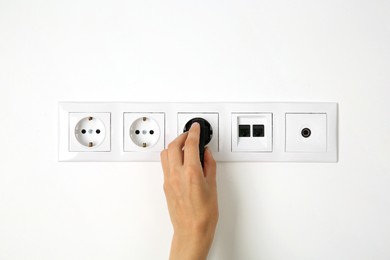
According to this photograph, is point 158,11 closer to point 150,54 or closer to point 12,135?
point 150,54

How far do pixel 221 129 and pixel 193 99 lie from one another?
0.23ft

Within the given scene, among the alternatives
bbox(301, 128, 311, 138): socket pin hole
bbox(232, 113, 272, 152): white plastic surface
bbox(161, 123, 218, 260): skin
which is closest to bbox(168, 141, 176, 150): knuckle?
bbox(161, 123, 218, 260): skin

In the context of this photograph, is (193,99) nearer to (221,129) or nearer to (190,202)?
(221,129)

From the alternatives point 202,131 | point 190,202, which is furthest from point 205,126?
point 190,202

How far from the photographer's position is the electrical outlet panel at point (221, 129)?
0.44 m

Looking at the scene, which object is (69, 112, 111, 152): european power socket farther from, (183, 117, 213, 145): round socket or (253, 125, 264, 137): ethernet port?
(253, 125, 264, 137): ethernet port

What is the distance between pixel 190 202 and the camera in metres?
0.37

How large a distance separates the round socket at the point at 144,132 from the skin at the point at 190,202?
0.20 ft

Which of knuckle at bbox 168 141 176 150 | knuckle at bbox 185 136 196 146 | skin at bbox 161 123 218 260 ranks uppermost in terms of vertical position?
knuckle at bbox 185 136 196 146

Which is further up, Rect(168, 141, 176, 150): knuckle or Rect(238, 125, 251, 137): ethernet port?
Rect(238, 125, 251, 137): ethernet port

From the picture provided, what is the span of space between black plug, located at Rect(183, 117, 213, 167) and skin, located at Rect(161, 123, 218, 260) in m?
0.02

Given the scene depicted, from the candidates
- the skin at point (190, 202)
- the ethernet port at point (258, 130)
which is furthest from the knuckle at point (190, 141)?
the ethernet port at point (258, 130)

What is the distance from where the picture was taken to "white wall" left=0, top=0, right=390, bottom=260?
440 mm

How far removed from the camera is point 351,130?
0.44 m
